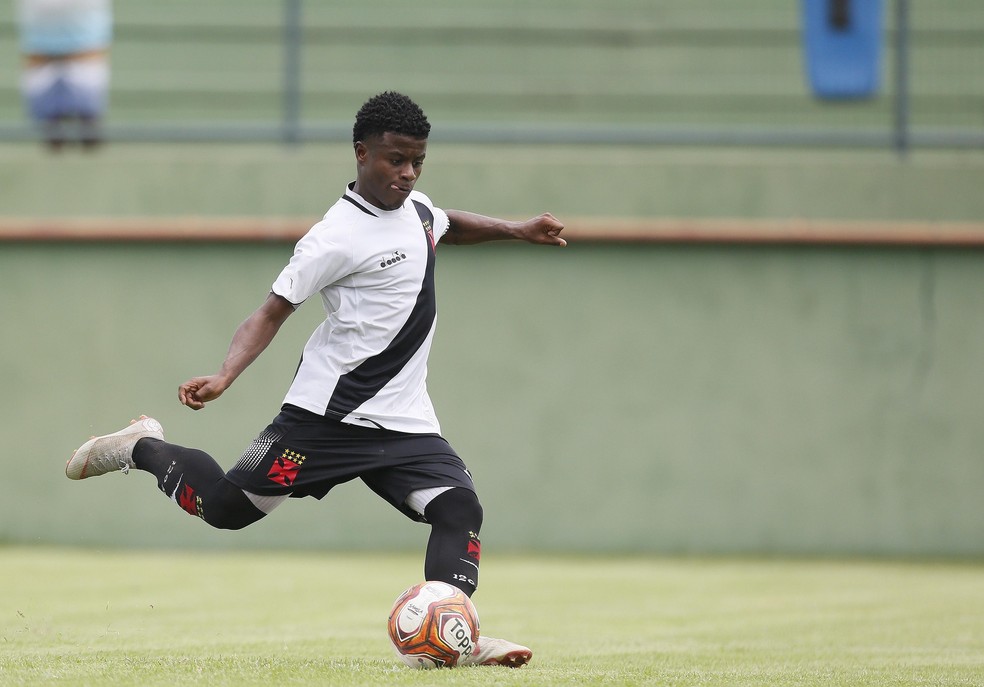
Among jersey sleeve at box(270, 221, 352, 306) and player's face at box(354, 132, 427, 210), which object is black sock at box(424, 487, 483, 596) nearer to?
jersey sleeve at box(270, 221, 352, 306)

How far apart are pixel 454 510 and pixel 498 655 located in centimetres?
55

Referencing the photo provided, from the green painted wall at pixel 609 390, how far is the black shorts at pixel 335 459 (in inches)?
211

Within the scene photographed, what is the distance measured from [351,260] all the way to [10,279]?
20.8ft

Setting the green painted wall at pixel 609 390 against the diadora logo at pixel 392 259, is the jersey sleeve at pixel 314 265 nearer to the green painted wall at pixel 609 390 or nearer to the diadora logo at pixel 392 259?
the diadora logo at pixel 392 259

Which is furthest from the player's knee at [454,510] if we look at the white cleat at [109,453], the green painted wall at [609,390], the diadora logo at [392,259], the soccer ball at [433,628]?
the green painted wall at [609,390]

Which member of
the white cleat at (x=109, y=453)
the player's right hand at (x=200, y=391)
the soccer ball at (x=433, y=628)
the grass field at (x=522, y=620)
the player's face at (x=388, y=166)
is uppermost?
the player's face at (x=388, y=166)

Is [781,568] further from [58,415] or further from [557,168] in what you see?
[58,415]

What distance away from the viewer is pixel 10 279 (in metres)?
10.5

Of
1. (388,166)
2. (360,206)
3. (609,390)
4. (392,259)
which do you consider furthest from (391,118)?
(609,390)

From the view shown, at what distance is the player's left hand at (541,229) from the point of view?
18.1ft

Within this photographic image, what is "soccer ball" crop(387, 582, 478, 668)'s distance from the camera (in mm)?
4867

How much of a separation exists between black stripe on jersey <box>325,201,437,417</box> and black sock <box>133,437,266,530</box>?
0.52m

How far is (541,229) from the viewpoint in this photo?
5.55 meters

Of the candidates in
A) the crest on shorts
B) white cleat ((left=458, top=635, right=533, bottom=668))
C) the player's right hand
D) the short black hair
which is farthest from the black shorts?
the short black hair
